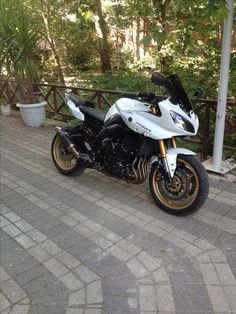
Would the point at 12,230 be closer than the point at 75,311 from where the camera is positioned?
No

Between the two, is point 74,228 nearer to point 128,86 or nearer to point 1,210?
point 1,210

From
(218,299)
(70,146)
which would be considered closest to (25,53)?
(70,146)

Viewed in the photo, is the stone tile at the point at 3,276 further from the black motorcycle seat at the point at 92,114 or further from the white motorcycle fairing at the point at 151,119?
the black motorcycle seat at the point at 92,114

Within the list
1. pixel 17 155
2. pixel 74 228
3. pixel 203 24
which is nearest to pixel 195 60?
pixel 203 24

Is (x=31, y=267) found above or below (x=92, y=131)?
below

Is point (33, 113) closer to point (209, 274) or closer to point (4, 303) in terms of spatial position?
point (4, 303)

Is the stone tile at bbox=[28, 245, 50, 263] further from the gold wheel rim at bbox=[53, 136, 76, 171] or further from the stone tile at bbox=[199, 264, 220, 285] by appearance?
the gold wheel rim at bbox=[53, 136, 76, 171]

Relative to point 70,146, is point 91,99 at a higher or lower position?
higher

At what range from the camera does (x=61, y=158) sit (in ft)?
13.8

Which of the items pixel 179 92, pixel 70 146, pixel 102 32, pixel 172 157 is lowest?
pixel 70 146

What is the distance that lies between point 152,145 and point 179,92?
57 centimetres

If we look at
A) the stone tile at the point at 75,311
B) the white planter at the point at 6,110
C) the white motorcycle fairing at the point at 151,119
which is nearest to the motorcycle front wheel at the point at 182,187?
the white motorcycle fairing at the point at 151,119

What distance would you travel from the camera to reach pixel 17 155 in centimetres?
495

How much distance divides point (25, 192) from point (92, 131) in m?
1.02
